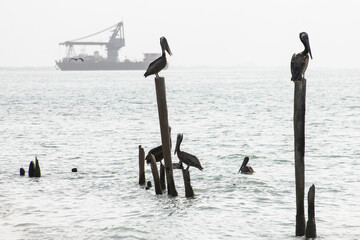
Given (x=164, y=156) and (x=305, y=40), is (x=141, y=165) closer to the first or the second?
(x=164, y=156)


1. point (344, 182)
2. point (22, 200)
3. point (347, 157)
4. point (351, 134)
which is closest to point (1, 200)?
point (22, 200)

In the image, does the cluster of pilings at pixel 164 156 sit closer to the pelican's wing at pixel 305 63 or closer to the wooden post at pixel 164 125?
the wooden post at pixel 164 125

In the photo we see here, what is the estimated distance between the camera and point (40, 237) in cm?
910

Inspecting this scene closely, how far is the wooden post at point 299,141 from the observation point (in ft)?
25.3

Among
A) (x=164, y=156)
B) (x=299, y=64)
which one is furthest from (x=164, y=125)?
(x=299, y=64)

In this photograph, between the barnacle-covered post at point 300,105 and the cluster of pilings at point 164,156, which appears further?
the cluster of pilings at point 164,156

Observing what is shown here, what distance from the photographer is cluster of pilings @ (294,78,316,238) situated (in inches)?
304

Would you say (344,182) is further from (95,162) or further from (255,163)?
(95,162)

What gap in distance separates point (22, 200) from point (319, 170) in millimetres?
8448

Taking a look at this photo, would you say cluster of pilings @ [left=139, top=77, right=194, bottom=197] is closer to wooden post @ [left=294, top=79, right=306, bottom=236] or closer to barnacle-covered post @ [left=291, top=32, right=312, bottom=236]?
wooden post @ [left=294, top=79, right=306, bottom=236]

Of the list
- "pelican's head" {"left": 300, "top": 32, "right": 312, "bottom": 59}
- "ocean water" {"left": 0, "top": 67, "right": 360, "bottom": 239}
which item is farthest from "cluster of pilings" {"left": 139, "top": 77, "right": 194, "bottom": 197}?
"pelican's head" {"left": 300, "top": 32, "right": 312, "bottom": 59}

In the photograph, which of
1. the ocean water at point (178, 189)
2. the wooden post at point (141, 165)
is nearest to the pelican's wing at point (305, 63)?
the ocean water at point (178, 189)

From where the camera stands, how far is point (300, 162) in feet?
26.8

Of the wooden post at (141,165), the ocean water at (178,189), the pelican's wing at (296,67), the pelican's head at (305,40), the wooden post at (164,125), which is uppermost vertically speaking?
the pelican's head at (305,40)
